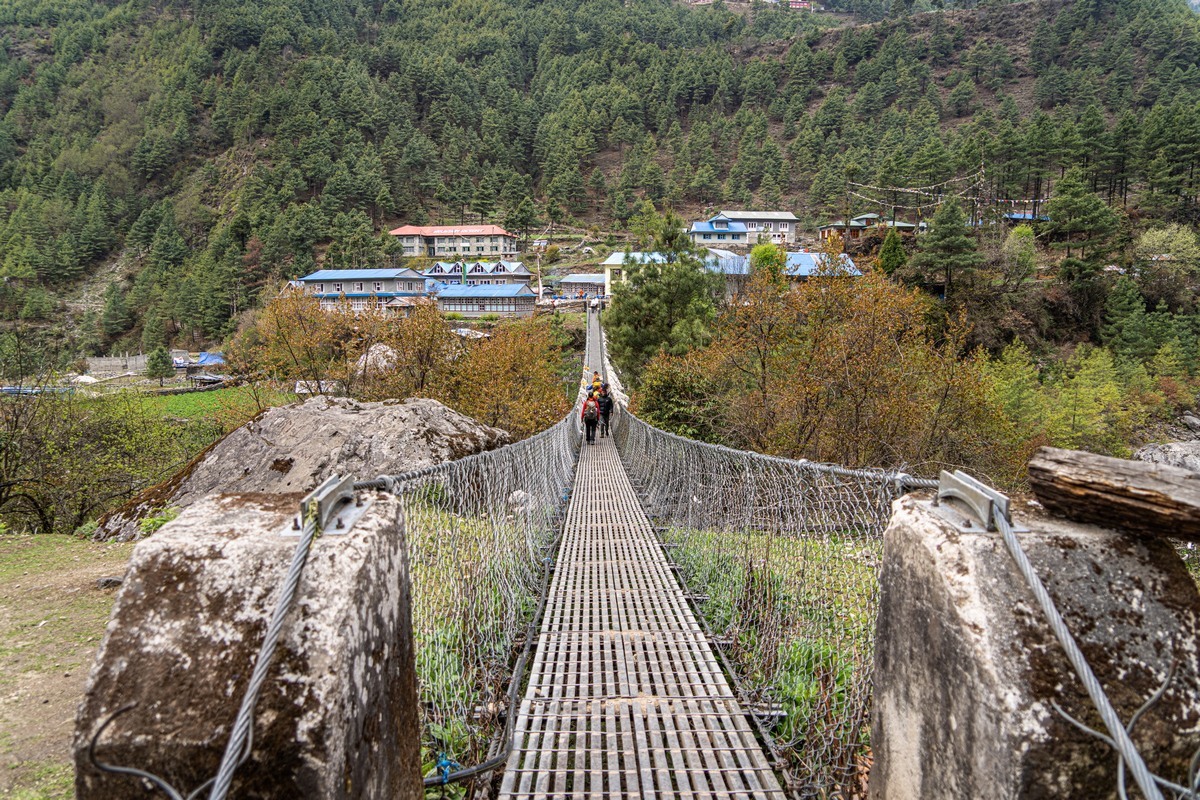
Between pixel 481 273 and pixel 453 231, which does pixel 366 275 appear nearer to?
pixel 481 273

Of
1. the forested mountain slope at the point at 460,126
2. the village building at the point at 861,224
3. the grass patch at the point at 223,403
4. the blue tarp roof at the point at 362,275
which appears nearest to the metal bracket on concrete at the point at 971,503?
the grass patch at the point at 223,403

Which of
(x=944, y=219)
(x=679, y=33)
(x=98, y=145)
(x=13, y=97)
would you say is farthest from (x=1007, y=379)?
(x=13, y=97)

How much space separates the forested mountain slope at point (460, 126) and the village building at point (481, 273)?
32.8 feet

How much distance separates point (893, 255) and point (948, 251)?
3.11 m

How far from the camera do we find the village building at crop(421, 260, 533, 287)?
186ft

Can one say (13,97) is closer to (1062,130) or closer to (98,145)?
(98,145)

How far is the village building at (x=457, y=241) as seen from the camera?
67.3 meters

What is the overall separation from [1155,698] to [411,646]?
165cm

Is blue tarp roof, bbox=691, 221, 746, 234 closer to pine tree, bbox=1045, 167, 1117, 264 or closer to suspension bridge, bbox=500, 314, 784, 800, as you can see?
pine tree, bbox=1045, 167, 1117, 264

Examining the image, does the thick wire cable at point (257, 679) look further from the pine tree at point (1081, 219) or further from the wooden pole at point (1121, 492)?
the pine tree at point (1081, 219)

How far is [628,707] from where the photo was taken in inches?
112

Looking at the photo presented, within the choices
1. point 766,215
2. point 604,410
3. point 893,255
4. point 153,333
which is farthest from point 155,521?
point 766,215

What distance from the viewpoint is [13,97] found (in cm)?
9650

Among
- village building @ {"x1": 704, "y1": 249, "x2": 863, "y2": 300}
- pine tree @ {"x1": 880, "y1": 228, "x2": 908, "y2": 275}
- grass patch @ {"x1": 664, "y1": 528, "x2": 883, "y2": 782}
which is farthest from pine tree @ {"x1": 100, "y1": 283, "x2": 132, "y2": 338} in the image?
grass patch @ {"x1": 664, "y1": 528, "x2": 883, "y2": 782}
